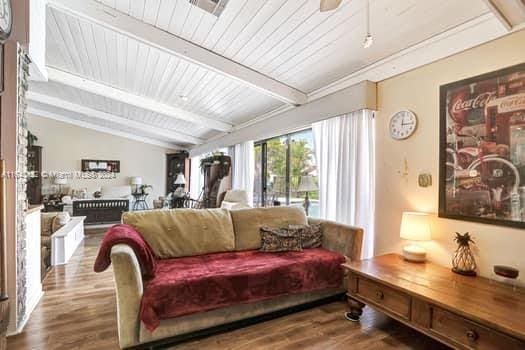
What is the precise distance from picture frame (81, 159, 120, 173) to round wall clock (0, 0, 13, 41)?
6.56 m

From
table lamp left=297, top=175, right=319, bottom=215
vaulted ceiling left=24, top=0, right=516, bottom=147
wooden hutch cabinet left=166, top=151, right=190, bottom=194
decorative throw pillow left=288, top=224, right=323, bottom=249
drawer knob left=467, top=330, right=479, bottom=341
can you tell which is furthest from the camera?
wooden hutch cabinet left=166, top=151, right=190, bottom=194

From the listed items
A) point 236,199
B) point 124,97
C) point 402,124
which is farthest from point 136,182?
point 402,124

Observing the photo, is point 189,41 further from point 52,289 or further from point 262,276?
point 52,289

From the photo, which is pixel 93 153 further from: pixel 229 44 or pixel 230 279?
pixel 230 279

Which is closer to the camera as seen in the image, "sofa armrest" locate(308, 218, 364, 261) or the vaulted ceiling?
the vaulted ceiling

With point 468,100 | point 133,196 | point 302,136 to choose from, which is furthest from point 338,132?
point 133,196

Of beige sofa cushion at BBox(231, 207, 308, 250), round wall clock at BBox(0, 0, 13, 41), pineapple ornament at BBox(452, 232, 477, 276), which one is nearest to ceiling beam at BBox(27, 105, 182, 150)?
round wall clock at BBox(0, 0, 13, 41)

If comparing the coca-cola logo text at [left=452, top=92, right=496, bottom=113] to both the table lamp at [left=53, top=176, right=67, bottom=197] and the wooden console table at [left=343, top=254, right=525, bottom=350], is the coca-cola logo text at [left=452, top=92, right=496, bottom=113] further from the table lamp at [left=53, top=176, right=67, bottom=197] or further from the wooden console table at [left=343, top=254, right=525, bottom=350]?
the table lamp at [left=53, top=176, right=67, bottom=197]

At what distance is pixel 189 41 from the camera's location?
3.02m

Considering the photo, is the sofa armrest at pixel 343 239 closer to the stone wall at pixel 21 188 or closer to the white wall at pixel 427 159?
the white wall at pixel 427 159

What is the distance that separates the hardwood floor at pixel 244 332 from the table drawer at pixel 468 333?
1.44 ft

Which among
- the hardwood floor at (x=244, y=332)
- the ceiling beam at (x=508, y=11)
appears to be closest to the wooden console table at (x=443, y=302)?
the hardwood floor at (x=244, y=332)

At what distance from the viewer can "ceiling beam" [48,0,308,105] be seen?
263 cm

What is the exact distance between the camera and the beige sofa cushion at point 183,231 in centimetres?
259
